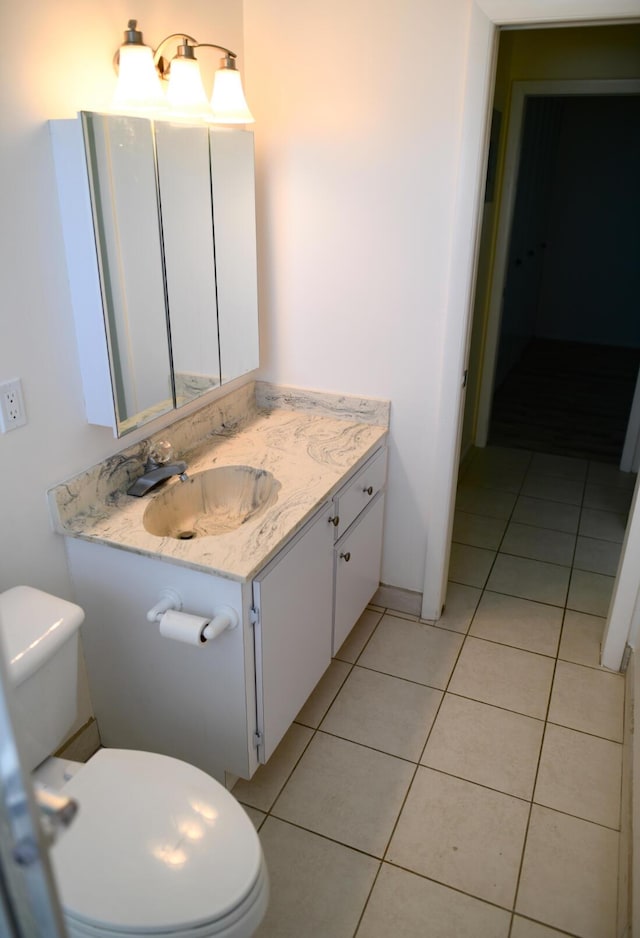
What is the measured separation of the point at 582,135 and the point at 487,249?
10.2ft

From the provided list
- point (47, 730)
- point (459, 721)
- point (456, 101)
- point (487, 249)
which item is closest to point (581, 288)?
point (487, 249)

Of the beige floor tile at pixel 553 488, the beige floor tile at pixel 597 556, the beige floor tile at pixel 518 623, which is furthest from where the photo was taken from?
the beige floor tile at pixel 553 488

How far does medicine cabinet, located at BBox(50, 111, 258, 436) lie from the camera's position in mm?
1579

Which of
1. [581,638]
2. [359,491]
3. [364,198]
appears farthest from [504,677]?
[364,198]

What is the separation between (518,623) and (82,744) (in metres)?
1.62

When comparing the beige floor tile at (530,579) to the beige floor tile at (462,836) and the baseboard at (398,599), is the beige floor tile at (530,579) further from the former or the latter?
the beige floor tile at (462,836)

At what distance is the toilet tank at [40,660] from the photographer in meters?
1.39

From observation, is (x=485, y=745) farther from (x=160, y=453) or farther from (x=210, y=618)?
(x=160, y=453)

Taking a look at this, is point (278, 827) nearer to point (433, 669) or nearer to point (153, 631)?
point (153, 631)

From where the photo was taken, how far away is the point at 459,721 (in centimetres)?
220

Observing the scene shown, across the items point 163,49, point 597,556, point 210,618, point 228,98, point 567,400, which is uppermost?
point 163,49

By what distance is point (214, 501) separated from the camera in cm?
214

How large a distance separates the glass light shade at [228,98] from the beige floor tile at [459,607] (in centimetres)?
188

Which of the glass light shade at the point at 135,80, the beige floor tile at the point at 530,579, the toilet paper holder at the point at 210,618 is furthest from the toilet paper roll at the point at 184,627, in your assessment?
the beige floor tile at the point at 530,579
